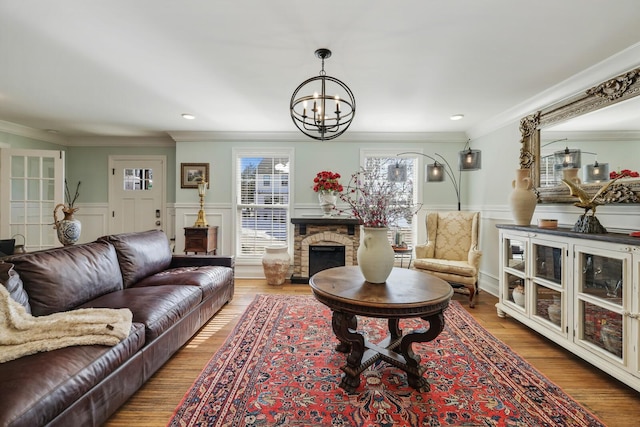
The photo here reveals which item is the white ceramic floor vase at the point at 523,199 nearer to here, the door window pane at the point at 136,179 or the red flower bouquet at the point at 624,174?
the red flower bouquet at the point at 624,174

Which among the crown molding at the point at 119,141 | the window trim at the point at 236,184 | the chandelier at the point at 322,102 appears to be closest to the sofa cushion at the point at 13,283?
the chandelier at the point at 322,102

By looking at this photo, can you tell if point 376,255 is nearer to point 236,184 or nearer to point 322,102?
point 322,102

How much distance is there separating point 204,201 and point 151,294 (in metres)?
2.72

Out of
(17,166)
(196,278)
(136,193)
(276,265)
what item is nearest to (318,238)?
(276,265)

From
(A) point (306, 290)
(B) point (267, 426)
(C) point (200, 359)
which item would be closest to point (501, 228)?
(A) point (306, 290)

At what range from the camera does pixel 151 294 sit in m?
2.27

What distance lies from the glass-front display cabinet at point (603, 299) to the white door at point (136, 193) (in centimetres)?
569

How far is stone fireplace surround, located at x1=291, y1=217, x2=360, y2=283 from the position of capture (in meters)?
4.43

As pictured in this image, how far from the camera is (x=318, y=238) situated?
4484mm

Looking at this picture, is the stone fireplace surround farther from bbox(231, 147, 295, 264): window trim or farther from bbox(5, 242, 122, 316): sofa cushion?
bbox(5, 242, 122, 316): sofa cushion

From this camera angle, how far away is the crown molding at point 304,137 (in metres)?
4.59

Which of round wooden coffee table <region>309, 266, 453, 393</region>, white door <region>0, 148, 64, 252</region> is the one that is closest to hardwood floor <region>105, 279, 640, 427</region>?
round wooden coffee table <region>309, 266, 453, 393</region>

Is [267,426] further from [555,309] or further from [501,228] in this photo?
[501,228]

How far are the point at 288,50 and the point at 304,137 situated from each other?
99.5 inches
